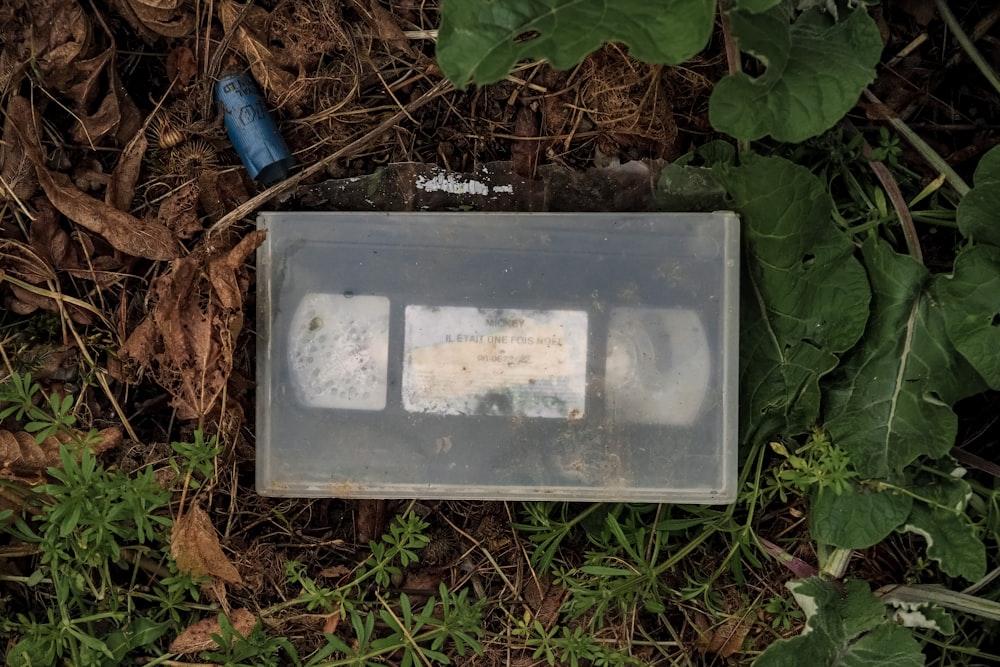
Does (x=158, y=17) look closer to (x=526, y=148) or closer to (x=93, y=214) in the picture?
(x=93, y=214)

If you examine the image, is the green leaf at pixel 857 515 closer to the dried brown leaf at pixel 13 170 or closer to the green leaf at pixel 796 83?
the green leaf at pixel 796 83

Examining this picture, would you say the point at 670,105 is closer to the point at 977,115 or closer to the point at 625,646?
the point at 977,115

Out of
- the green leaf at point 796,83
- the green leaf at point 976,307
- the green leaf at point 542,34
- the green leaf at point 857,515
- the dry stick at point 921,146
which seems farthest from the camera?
the dry stick at point 921,146

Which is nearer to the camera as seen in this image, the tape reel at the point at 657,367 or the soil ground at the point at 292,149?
the tape reel at the point at 657,367

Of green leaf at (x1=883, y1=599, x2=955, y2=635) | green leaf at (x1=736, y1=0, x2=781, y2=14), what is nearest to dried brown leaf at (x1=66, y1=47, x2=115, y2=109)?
green leaf at (x1=736, y1=0, x2=781, y2=14)

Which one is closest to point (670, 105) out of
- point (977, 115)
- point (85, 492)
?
point (977, 115)

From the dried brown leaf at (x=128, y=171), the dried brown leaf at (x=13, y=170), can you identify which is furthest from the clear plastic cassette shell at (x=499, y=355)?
the dried brown leaf at (x=13, y=170)

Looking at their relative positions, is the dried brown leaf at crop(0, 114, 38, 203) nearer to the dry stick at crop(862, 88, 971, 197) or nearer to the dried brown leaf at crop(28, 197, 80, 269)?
the dried brown leaf at crop(28, 197, 80, 269)
